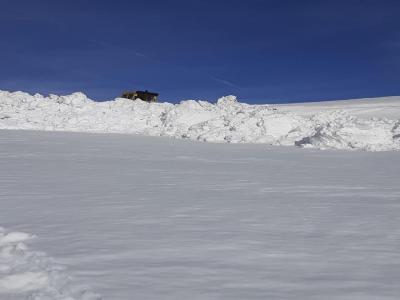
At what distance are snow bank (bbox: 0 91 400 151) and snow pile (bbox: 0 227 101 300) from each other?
1204cm

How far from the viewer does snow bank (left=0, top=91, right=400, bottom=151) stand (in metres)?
14.4

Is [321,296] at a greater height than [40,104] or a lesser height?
lesser

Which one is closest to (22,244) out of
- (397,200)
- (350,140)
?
(397,200)

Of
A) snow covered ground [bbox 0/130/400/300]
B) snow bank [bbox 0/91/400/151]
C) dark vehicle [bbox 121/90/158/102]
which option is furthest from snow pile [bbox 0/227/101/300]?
dark vehicle [bbox 121/90/158/102]

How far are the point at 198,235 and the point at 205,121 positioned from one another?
1440 centimetres

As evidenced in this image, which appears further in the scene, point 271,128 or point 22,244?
point 271,128

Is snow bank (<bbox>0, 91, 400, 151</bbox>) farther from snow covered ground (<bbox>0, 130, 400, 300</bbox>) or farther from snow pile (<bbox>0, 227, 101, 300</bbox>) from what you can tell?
snow pile (<bbox>0, 227, 101, 300</bbox>)

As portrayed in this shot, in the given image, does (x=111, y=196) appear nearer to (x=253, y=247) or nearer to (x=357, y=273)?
(x=253, y=247)

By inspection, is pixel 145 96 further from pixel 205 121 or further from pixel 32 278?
pixel 32 278

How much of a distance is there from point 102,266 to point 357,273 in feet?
4.56

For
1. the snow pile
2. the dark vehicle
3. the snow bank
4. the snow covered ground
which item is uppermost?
the dark vehicle

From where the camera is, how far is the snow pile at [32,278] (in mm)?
2229

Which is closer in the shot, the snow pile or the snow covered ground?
the snow pile

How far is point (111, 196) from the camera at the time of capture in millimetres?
5246
